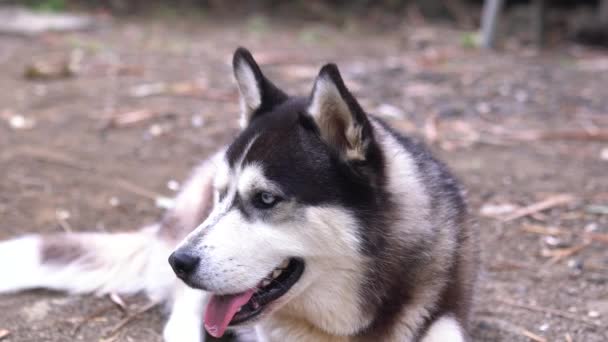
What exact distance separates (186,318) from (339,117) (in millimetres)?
1119

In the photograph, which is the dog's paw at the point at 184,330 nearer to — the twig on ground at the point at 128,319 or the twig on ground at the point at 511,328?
the twig on ground at the point at 128,319

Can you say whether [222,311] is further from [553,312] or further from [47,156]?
[47,156]

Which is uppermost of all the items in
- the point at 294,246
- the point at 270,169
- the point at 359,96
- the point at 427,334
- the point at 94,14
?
the point at 270,169

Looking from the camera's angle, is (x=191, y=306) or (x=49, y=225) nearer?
(x=191, y=306)

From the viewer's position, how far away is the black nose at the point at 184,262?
2418mm

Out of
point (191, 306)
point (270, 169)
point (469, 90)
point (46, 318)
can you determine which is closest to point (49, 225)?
point (46, 318)

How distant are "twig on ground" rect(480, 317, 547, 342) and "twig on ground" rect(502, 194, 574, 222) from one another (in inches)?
46.8

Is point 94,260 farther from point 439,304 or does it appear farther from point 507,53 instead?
point 507,53

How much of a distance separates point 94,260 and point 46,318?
1.25ft

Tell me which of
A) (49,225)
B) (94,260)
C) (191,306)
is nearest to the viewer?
(191,306)

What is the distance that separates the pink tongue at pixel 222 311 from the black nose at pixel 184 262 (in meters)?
0.22

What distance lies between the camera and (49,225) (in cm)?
408

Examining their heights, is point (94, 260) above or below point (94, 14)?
above

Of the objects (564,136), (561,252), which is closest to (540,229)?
(561,252)
